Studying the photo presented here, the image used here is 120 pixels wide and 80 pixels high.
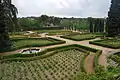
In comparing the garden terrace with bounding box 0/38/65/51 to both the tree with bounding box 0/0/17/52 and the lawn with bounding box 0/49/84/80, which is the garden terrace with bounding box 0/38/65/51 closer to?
the tree with bounding box 0/0/17/52

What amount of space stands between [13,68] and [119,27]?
28.2 metres

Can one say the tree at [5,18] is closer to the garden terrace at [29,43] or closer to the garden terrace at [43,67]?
the garden terrace at [29,43]

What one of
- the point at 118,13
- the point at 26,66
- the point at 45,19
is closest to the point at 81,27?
the point at 45,19

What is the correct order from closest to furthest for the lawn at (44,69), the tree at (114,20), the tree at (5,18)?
the lawn at (44,69)
the tree at (5,18)
the tree at (114,20)

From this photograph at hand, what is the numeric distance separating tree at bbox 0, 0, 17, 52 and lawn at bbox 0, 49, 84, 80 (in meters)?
5.01

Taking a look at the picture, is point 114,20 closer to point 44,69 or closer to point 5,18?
point 5,18

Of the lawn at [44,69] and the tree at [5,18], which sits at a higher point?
the tree at [5,18]

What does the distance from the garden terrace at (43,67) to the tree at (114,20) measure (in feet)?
57.5

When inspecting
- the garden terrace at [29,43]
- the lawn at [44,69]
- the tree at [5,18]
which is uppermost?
the tree at [5,18]

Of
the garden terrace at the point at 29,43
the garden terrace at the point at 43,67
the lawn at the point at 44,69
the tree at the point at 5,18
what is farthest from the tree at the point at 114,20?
the tree at the point at 5,18

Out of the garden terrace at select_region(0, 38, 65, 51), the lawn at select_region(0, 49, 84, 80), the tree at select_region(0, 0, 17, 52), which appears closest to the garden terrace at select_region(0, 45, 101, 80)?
the lawn at select_region(0, 49, 84, 80)

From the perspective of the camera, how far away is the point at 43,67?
17.0m

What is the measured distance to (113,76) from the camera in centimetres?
483

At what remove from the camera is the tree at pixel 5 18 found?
22.5m
